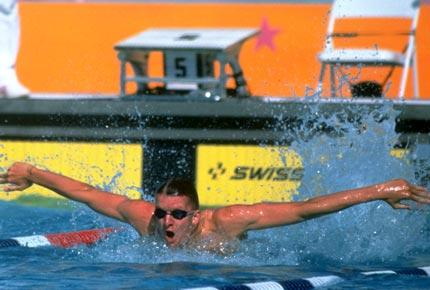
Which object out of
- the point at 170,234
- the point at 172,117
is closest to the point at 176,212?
the point at 170,234

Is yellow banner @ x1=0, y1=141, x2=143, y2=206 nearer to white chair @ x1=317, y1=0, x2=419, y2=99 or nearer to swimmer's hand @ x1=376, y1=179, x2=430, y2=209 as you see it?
white chair @ x1=317, y1=0, x2=419, y2=99

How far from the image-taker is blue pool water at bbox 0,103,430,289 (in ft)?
15.5

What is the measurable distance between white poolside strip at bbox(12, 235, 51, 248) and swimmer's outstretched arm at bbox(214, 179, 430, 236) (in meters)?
0.96

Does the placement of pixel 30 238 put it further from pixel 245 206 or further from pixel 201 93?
pixel 201 93

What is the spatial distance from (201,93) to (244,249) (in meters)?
2.37

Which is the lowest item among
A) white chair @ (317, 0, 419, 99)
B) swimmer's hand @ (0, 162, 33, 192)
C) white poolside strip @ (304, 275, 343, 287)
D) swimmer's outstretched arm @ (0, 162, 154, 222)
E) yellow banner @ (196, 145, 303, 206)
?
yellow banner @ (196, 145, 303, 206)

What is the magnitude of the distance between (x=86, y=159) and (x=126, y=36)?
8.22 feet

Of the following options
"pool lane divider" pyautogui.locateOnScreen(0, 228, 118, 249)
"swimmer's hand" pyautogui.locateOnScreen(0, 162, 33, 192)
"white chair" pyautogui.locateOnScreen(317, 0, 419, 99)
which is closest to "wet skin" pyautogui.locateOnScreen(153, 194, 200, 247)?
"swimmer's hand" pyautogui.locateOnScreen(0, 162, 33, 192)

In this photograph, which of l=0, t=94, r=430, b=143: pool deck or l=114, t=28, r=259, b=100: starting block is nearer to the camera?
l=0, t=94, r=430, b=143: pool deck

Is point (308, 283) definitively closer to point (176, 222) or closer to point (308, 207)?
point (308, 207)

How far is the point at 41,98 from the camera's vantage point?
7.27m

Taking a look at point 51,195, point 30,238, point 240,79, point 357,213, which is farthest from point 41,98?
point 357,213

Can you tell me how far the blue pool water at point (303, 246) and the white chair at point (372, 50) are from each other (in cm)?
88

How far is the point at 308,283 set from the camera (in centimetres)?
448
